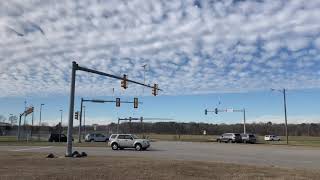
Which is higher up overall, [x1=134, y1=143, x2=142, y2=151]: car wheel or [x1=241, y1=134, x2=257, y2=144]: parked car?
[x1=241, y1=134, x2=257, y2=144]: parked car

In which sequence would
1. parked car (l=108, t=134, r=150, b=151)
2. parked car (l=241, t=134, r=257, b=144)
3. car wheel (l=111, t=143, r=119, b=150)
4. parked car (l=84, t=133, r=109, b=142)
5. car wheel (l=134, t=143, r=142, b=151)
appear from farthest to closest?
parked car (l=241, t=134, r=257, b=144) < parked car (l=84, t=133, r=109, b=142) < car wheel (l=111, t=143, r=119, b=150) < parked car (l=108, t=134, r=150, b=151) < car wheel (l=134, t=143, r=142, b=151)

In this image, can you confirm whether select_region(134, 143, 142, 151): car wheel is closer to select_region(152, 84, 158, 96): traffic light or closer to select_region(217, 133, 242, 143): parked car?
select_region(152, 84, 158, 96): traffic light

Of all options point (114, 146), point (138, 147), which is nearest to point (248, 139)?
point (138, 147)

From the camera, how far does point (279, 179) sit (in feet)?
55.0

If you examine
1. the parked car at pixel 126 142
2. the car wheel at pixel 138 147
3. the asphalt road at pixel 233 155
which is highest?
the parked car at pixel 126 142

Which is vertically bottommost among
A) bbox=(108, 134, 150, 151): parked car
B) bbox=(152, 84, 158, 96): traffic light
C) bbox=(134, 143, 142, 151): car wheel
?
bbox=(134, 143, 142, 151): car wheel

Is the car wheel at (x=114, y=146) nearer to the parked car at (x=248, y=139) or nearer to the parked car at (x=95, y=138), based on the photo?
the parked car at (x=95, y=138)

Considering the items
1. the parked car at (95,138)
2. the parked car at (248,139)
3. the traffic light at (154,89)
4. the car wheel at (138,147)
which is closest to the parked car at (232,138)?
the parked car at (248,139)

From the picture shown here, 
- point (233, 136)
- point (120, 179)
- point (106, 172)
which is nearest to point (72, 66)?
point (106, 172)

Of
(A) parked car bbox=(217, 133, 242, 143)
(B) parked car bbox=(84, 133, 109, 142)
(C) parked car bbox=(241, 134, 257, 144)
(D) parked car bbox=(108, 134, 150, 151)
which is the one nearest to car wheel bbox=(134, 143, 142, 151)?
(D) parked car bbox=(108, 134, 150, 151)

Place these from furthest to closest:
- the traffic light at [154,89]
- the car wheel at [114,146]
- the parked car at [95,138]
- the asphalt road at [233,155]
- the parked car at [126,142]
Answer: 1. the parked car at [95,138]
2. the car wheel at [114,146]
3. the parked car at [126,142]
4. the traffic light at [154,89]
5. the asphalt road at [233,155]

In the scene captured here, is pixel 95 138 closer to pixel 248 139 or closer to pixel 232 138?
pixel 232 138

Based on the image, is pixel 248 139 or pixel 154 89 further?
pixel 248 139

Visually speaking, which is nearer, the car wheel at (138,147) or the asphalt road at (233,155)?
the asphalt road at (233,155)
